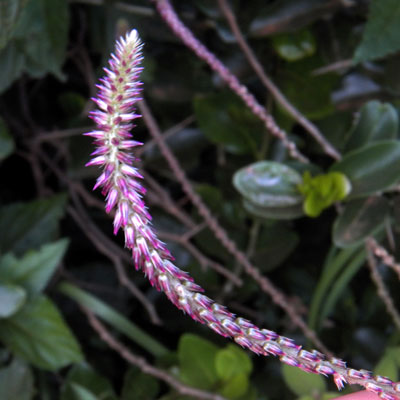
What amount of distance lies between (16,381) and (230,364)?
0.20 metres

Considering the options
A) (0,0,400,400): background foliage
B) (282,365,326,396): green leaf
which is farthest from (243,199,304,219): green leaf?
(282,365,326,396): green leaf

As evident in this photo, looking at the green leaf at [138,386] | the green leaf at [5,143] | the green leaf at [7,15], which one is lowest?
the green leaf at [138,386]

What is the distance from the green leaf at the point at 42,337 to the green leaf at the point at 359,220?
10.1 inches

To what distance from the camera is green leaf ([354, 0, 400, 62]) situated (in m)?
0.42

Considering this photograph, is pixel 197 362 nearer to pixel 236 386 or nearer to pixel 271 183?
pixel 236 386

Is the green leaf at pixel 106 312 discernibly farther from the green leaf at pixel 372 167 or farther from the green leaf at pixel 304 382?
the green leaf at pixel 372 167

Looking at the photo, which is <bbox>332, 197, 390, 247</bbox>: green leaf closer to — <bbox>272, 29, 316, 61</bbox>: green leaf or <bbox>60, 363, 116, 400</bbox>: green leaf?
<bbox>272, 29, 316, 61</bbox>: green leaf

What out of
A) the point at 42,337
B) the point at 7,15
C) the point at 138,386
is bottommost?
the point at 138,386

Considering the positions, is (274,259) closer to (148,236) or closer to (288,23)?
(288,23)

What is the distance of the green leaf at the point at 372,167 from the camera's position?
419 millimetres

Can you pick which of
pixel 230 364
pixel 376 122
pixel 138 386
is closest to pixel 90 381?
pixel 138 386

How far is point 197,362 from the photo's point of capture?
0.50 metres

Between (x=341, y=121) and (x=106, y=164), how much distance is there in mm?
447

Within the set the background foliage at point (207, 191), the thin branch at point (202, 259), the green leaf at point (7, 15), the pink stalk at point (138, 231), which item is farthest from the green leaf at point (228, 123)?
the pink stalk at point (138, 231)
